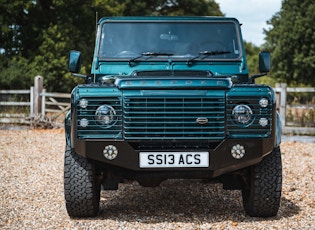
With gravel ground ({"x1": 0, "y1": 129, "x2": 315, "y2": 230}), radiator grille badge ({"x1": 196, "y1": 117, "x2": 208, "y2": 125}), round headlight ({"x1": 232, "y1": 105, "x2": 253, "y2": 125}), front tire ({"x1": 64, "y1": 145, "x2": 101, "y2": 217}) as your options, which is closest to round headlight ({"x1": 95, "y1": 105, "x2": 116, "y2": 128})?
front tire ({"x1": 64, "y1": 145, "x2": 101, "y2": 217})

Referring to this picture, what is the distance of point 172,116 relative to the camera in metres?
4.72

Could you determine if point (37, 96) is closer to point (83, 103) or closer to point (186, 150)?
point (83, 103)

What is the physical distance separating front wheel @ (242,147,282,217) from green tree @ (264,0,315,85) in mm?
27331

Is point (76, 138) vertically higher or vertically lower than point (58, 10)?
lower

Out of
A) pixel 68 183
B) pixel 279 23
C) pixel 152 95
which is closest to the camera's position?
pixel 152 95

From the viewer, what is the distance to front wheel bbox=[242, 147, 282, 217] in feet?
16.5

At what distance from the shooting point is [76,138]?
15.5 ft

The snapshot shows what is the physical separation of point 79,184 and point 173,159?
939mm

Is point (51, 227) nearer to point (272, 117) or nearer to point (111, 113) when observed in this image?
point (111, 113)

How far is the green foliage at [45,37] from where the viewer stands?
25.7 metres

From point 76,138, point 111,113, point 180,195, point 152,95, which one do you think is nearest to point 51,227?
point 76,138

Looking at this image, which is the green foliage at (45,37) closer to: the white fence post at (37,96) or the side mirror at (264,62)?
the white fence post at (37,96)

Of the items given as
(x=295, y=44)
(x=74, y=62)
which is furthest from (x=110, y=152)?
(x=295, y=44)

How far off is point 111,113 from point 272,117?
144 centimetres
